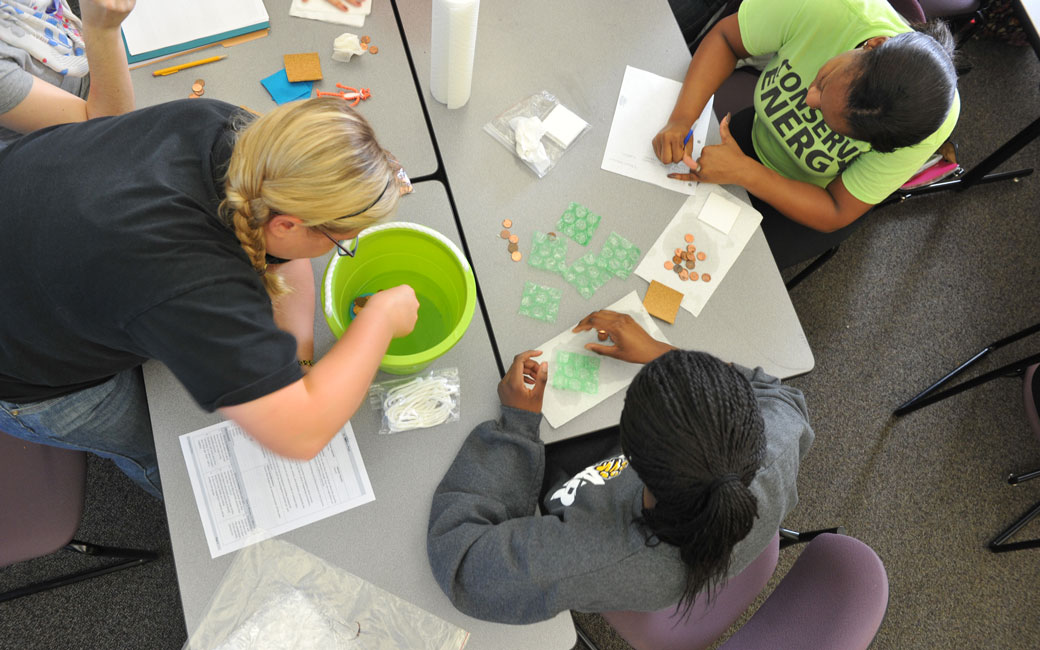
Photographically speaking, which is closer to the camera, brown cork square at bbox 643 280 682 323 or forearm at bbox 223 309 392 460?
forearm at bbox 223 309 392 460

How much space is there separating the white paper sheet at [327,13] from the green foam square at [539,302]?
749 mm

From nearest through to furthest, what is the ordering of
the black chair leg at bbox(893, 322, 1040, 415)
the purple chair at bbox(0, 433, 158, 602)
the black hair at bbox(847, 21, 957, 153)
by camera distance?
the black hair at bbox(847, 21, 957, 153), the purple chair at bbox(0, 433, 158, 602), the black chair leg at bbox(893, 322, 1040, 415)

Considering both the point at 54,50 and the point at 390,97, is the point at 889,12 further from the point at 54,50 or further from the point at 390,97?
the point at 54,50

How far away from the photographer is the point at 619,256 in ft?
4.21

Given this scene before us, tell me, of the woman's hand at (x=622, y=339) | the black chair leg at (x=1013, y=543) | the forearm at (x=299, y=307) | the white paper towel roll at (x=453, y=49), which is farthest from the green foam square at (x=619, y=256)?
the black chair leg at (x=1013, y=543)

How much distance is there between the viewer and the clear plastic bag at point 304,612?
3.18 feet

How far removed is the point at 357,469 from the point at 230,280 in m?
0.40

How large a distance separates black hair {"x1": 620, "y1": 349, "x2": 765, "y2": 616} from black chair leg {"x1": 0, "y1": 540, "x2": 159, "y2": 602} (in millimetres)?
1333

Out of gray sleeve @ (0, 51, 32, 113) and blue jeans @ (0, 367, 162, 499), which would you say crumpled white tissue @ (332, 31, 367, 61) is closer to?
gray sleeve @ (0, 51, 32, 113)

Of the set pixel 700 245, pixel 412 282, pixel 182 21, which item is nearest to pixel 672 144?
pixel 700 245

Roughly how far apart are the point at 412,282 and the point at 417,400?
25 cm

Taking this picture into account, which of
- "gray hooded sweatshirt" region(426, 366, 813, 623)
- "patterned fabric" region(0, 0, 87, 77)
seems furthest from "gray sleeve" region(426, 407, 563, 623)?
"patterned fabric" region(0, 0, 87, 77)

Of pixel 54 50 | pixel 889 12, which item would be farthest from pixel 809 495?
pixel 54 50

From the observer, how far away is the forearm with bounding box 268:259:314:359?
1097 millimetres
